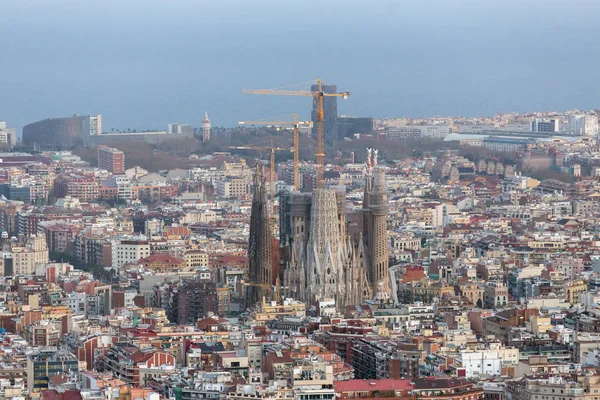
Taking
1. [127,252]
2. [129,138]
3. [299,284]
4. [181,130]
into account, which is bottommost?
[127,252]

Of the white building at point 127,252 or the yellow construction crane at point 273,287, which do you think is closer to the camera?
the yellow construction crane at point 273,287

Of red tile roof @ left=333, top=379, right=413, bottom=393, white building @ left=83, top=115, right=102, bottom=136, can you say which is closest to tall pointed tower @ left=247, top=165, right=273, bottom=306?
red tile roof @ left=333, top=379, right=413, bottom=393

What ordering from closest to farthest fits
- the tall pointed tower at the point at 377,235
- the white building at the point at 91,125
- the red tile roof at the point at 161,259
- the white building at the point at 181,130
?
the tall pointed tower at the point at 377,235 → the red tile roof at the point at 161,259 → the white building at the point at 181,130 → the white building at the point at 91,125

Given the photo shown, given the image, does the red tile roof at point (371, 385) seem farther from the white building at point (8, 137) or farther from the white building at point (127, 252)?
the white building at point (8, 137)

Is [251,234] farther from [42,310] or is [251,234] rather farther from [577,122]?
[577,122]

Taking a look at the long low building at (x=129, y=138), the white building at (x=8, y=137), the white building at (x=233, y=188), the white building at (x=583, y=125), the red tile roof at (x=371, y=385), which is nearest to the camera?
the red tile roof at (x=371, y=385)

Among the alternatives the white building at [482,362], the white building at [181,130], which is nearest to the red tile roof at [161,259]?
the white building at [482,362]

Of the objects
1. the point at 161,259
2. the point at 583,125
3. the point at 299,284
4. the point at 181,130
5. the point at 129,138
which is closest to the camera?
the point at 299,284

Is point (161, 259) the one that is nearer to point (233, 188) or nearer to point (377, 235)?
point (377, 235)

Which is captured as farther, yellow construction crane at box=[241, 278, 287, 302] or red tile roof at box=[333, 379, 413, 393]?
yellow construction crane at box=[241, 278, 287, 302]

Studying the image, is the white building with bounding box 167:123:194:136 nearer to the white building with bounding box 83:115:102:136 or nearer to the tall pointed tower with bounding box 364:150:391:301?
the white building with bounding box 83:115:102:136

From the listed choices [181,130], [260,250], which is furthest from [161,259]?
[181,130]

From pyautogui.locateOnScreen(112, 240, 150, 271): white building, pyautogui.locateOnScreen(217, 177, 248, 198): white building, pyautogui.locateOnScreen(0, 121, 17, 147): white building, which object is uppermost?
pyautogui.locateOnScreen(0, 121, 17, 147): white building

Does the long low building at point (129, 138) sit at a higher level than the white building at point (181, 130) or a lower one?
lower
